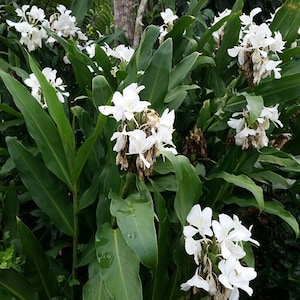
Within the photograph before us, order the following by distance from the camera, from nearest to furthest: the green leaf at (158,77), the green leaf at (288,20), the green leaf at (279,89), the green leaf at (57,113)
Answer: the green leaf at (57,113), the green leaf at (158,77), the green leaf at (279,89), the green leaf at (288,20)

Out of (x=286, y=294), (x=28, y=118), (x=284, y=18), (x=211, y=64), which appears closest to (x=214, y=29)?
(x=211, y=64)

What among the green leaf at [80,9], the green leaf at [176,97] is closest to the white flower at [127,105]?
the green leaf at [176,97]

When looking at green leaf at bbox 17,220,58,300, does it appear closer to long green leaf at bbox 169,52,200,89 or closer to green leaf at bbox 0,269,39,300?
green leaf at bbox 0,269,39,300

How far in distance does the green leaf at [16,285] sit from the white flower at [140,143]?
0.52 m

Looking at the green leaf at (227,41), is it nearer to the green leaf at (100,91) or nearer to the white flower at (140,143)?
the green leaf at (100,91)

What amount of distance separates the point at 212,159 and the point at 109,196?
593mm

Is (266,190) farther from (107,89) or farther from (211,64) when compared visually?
(107,89)

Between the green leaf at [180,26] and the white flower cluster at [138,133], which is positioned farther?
the green leaf at [180,26]

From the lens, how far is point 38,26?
2.05m

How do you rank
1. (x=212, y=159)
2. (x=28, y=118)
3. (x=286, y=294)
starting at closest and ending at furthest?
1. (x=28, y=118)
2. (x=212, y=159)
3. (x=286, y=294)

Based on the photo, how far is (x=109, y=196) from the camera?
1188mm

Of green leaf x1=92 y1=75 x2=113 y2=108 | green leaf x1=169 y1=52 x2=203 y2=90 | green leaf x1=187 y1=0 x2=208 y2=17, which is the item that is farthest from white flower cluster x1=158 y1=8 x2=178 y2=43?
green leaf x1=92 y1=75 x2=113 y2=108

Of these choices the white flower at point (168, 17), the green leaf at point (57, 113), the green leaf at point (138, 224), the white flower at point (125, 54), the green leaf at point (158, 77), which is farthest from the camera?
the white flower at point (168, 17)

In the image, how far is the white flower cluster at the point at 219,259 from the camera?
0.98 metres
